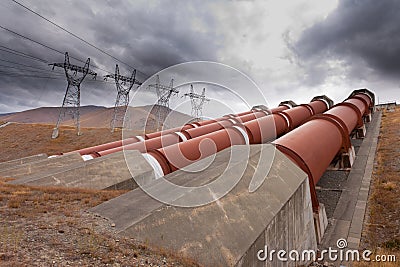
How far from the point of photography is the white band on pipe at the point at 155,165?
9.64 metres

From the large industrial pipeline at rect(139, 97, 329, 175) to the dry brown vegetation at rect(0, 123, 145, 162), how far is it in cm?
2467

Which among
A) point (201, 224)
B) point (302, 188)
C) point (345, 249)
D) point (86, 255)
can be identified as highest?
point (302, 188)

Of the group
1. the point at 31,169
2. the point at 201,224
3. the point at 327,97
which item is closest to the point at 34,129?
the point at 31,169

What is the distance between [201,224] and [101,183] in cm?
551

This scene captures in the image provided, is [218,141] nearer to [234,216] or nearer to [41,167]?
[234,216]

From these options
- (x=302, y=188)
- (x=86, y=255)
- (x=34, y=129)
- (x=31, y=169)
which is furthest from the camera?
(x=34, y=129)

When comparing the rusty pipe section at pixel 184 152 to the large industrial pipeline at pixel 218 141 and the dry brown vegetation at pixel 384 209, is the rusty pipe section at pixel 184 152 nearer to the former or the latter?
the large industrial pipeline at pixel 218 141

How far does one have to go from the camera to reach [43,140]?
1406 inches

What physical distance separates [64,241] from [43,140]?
3715 centimetres

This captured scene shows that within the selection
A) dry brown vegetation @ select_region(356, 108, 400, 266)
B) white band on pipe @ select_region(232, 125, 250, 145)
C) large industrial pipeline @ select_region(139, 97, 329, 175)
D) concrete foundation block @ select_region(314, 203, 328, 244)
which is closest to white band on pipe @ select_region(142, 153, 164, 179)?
large industrial pipeline @ select_region(139, 97, 329, 175)

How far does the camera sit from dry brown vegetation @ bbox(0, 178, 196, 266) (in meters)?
3.54

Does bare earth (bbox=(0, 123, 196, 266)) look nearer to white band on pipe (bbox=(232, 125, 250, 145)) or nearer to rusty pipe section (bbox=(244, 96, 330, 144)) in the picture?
white band on pipe (bbox=(232, 125, 250, 145))

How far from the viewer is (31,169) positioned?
39.9 ft

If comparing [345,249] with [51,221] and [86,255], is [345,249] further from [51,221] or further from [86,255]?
[51,221]
